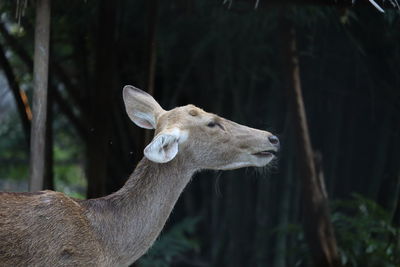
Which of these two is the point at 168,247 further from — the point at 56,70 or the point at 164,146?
the point at 164,146

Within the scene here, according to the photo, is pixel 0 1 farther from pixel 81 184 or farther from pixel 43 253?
pixel 81 184

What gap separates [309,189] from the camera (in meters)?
7.86

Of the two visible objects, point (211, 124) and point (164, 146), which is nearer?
point (164, 146)

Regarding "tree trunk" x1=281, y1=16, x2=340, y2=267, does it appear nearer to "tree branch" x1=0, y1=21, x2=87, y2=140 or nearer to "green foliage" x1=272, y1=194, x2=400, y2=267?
"green foliage" x1=272, y1=194, x2=400, y2=267

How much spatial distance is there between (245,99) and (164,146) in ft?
18.1

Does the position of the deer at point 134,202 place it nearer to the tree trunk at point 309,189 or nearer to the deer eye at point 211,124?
the deer eye at point 211,124

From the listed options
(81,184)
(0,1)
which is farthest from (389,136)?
(81,184)

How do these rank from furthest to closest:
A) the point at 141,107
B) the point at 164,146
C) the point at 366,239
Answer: the point at 366,239 → the point at 141,107 → the point at 164,146

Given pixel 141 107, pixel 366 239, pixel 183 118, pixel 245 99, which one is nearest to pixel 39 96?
pixel 141 107

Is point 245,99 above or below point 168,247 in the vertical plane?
above

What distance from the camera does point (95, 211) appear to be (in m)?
5.18

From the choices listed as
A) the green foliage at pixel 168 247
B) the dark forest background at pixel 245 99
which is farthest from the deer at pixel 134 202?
the green foliage at pixel 168 247

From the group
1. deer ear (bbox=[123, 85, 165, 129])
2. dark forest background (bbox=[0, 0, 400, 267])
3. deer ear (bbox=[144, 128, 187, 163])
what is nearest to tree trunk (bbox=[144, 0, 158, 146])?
dark forest background (bbox=[0, 0, 400, 267])

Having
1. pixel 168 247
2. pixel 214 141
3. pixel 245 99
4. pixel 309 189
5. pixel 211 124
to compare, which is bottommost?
pixel 168 247
